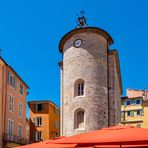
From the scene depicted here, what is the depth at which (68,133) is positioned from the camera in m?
26.4

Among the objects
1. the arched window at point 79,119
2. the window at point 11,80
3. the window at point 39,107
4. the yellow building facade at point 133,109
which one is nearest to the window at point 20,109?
the window at point 11,80

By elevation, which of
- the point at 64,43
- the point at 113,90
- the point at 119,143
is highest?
the point at 64,43

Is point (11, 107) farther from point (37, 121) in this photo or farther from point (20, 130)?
point (37, 121)

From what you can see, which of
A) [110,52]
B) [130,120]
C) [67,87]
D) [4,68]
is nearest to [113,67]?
[110,52]

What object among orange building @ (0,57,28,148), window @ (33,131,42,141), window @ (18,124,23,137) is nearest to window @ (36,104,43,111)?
window @ (33,131,42,141)

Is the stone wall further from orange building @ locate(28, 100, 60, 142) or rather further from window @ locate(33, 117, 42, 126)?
window @ locate(33, 117, 42, 126)

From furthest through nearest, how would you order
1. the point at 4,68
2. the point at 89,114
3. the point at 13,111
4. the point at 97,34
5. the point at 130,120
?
the point at 130,120 < the point at 13,111 < the point at 4,68 < the point at 97,34 < the point at 89,114

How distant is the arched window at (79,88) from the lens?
26.8 metres

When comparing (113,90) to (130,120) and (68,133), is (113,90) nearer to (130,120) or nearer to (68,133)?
(68,133)

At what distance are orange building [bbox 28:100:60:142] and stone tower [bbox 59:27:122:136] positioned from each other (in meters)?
30.0

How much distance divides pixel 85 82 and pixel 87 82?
0.16 m

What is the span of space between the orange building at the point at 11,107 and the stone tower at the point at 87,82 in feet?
34.2

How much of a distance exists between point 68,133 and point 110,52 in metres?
7.24

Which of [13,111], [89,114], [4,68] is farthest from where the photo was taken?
[13,111]
